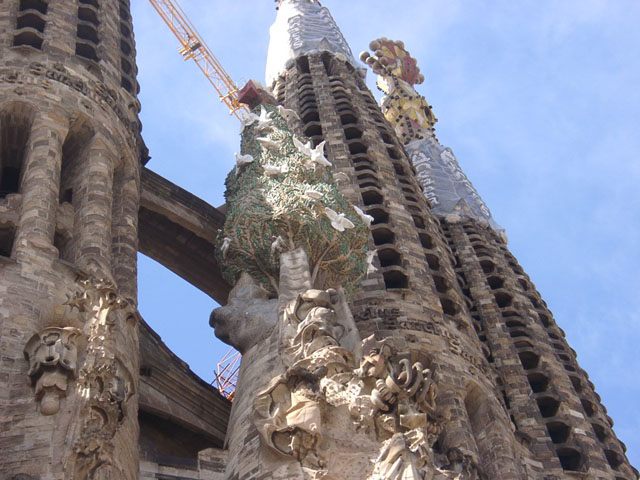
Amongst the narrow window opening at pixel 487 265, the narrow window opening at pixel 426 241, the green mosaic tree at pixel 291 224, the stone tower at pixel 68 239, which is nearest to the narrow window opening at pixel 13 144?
the stone tower at pixel 68 239

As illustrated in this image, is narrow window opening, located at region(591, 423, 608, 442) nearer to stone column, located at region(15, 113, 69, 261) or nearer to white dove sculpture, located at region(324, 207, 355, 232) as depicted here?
white dove sculpture, located at region(324, 207, 355, 232)

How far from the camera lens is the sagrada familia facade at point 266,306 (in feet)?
56.2

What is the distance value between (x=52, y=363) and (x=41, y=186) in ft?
18.1

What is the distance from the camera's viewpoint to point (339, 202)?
24.4 meters

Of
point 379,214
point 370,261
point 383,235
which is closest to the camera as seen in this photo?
point 370,261

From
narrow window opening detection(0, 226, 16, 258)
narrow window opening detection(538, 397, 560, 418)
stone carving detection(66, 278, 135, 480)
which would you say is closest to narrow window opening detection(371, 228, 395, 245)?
narrow window opening detection(538, 397, 560, 418)

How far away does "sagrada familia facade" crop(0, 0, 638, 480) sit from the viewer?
56.2 ft

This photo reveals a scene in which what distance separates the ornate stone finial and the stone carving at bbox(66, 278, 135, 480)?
26847mm

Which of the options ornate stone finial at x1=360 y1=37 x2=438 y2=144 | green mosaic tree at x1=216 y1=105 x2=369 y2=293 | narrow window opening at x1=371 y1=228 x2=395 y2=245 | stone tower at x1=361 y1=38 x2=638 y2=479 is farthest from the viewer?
ornate stone finial at x1=360 y1=37 x2=438 y2=144

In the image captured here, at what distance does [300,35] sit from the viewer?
136ft

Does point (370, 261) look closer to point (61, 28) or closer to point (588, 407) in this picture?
point (588, 407)

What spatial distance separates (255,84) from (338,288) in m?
11.0

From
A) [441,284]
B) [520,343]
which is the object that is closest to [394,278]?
[441,284]

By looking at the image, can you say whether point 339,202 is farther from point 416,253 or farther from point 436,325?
point 416,253
